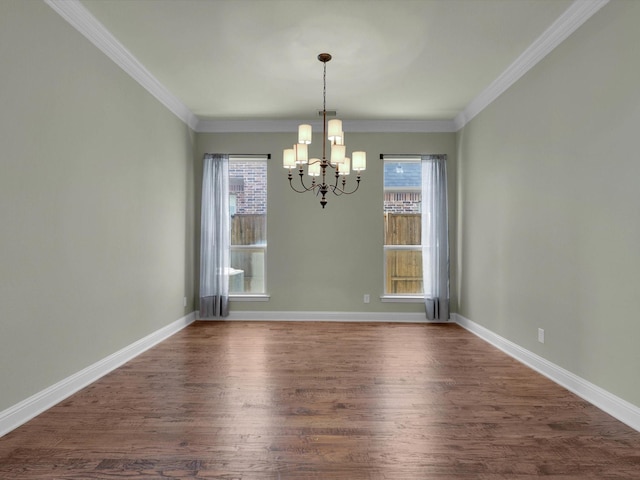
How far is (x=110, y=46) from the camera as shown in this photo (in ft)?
11.4

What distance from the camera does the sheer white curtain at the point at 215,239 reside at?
18.9 ft

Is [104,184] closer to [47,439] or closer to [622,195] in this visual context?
[47,439]

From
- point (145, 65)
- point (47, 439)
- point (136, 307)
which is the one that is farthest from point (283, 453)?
point (145, 65)

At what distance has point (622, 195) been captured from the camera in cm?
257

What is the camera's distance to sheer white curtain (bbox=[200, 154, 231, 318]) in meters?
5.76

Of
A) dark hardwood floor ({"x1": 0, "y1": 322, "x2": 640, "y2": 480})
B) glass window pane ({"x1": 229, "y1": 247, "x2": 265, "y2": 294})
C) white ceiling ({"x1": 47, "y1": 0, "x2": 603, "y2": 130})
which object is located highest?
white ceiling ({"x1": 47, "y1": 0, "x2": 603, "y2": 130})

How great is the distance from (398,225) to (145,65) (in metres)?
3.85

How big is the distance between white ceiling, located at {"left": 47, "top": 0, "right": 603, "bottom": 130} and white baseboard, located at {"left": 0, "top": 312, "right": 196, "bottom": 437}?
9.10 ft

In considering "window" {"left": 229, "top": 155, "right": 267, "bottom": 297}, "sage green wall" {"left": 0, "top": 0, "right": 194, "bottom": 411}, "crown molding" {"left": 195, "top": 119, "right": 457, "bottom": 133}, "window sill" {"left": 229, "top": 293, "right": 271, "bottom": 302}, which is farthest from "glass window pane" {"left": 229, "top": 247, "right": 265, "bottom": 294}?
"crown molding" {"left": 195, "top": 119, "right": 457, "bottom": 133}

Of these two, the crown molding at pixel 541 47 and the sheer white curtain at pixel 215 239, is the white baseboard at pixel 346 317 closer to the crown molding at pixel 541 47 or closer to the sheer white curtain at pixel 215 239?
the sheer white curtain at pixel 215 239

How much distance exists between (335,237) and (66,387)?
377cm

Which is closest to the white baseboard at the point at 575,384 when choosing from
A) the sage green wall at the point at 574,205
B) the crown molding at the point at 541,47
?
the sage green wall at the point at 574,205

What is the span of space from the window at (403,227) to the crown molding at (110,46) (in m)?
3.13

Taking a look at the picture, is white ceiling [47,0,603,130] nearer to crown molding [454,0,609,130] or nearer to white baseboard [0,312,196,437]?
crown molding [454,0,609,130]
